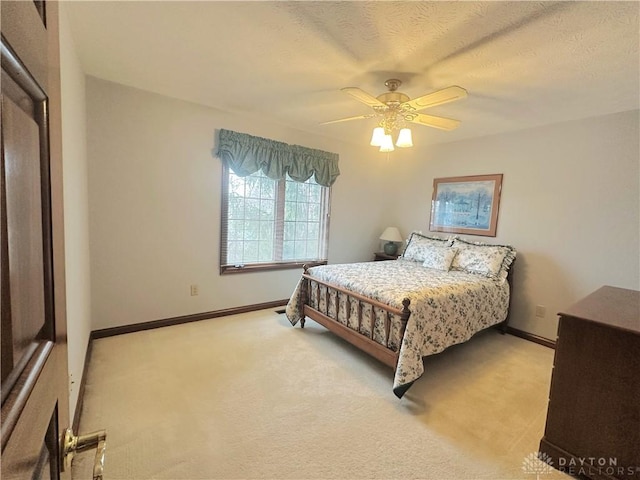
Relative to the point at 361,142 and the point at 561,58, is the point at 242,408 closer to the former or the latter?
the point at 561,58

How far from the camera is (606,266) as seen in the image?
2.91 meters

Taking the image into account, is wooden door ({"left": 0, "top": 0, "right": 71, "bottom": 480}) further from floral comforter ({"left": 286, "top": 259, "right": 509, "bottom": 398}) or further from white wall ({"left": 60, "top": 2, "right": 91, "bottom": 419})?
floral comforter ({"left": 286, "top": 259, "right": 509, "bottom": 398})

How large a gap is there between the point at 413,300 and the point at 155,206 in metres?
2.57

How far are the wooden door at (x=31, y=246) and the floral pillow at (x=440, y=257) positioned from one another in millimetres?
3489

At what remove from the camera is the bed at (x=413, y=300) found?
2.25m

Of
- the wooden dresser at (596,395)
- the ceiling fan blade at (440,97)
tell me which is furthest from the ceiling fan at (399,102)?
the wooden dresser at (596,395)

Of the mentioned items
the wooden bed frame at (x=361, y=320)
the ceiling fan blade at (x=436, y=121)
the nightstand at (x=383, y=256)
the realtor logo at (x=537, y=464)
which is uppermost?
the ceiling fan blade at (x=436, y=121)

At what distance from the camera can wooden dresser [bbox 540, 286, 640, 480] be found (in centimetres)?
144

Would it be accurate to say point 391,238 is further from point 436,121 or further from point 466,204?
point 436,121

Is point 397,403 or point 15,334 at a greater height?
point 15,334

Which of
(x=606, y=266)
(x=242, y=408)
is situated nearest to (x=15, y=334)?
(x=242, y=408)

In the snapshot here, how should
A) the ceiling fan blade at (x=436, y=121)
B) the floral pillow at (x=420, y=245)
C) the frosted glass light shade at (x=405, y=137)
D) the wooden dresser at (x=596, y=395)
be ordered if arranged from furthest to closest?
the floral pillow at (x=420, y=245) < the ceiling fan blade at (x=436, y=121) < the frosted glass light shade at (x=405, y=137) < the wooden dresser at (x=596, y=395)

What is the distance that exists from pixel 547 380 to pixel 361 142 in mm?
3451

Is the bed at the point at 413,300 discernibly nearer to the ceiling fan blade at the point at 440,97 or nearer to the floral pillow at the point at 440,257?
the floral pillow at the point at 440,257
